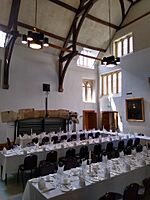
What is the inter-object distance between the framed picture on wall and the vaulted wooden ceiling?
5010mm

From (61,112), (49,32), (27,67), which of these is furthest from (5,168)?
(49,32)

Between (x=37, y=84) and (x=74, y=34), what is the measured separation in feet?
14.2

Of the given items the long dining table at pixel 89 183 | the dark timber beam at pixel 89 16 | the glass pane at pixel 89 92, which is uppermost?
the dark timber beam at pixel 89 16

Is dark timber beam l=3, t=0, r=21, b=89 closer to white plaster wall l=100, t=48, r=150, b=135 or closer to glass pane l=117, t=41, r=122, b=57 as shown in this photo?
white plaster wall l=100, t=48, r=150, b=135

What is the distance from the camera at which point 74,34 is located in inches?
477

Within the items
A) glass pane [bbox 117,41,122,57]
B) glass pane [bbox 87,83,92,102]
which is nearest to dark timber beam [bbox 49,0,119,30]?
glass pane [bbox 117,41,122,57]

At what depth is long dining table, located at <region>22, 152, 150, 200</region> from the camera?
3.32 meters

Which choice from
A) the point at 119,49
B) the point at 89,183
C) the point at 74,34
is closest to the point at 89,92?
the point at 119,49

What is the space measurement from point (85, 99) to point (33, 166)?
35.4 ft

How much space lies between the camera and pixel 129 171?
4.33 m

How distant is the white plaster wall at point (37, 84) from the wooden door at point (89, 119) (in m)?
0.48

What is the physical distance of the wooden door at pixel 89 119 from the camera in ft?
51.6

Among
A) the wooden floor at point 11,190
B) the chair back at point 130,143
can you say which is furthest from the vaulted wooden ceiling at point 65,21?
the wooden floor at point 11,190

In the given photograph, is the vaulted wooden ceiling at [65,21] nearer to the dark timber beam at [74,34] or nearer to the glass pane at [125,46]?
the dark timber beam at [74,34]
